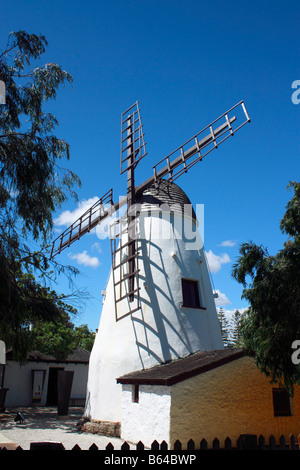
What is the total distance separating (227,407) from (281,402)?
1.98 metres

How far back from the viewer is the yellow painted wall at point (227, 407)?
8625mm

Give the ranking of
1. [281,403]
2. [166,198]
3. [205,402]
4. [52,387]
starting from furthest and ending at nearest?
[52,387]
[166,198]
[281,403]
[205,402]

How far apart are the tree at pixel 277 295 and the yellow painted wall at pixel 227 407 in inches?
75.8

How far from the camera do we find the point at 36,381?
2219 cm

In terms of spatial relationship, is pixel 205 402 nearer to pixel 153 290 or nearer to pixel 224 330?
pixel 153 290

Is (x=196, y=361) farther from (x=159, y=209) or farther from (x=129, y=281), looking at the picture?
(x=159, y=209)

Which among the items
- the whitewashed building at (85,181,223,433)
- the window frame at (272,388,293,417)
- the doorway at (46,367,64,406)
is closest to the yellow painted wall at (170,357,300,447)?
the window frame at (272,388,293,417)

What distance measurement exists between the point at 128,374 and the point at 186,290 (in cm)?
351

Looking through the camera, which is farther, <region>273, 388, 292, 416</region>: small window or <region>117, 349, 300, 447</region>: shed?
<region>273, 388, 292, 416</region>: small window

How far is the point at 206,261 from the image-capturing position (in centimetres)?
1382

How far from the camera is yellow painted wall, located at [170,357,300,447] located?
28.3 ft

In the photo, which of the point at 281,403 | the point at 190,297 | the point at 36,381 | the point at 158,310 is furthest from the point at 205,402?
the point at 36,381

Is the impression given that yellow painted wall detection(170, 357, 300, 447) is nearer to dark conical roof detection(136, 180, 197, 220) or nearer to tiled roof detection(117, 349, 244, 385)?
tiled roof detection(117, 349, 244, 385)

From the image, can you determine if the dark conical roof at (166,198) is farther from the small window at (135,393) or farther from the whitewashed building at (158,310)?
the small window at (135,393)
